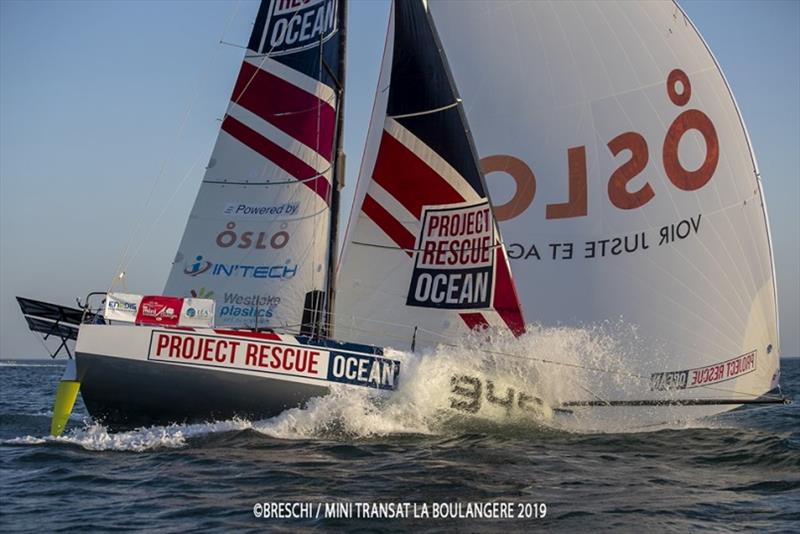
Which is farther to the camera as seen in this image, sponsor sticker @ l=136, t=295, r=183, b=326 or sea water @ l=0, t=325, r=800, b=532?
sponsor sticker @ l=136, t=295, r=183, b=326

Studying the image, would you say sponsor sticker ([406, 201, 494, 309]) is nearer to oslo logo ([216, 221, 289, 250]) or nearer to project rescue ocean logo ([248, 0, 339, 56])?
oslo logo ([216, 221, 289, 250])

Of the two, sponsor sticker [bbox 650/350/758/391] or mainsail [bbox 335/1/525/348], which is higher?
mainsail [bbox 335/1/525/348]

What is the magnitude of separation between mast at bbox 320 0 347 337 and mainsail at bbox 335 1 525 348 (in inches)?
7.6

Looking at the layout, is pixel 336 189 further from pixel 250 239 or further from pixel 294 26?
pixel 294 26

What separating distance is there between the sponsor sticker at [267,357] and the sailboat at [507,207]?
133 millimetres

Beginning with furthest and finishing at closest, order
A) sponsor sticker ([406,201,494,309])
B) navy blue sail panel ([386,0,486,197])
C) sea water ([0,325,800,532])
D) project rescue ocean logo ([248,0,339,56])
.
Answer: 1. project rescue ocean logo ([248,0,339,56])
2. navy blue sail panel ([386,0,486,197])
3. sponsor sticker ([406,201,494,309])
4. sea water ([0,325,800,532])

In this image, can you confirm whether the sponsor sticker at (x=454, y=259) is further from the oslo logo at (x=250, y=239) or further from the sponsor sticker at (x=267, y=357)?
the oslo logo at (x=250, y=239)

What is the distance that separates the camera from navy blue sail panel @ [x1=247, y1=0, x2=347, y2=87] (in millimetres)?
14672

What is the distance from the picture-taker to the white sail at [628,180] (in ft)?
43.8

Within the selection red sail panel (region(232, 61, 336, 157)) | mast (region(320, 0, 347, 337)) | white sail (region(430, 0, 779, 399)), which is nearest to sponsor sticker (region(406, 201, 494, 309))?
mast (region(320, 0, 347, 337))

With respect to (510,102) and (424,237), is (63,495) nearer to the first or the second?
(424,237)

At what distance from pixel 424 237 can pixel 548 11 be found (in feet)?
16.0

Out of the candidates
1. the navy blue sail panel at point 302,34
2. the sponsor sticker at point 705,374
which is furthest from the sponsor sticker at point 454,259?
the navy blue sail panel at point 302,34

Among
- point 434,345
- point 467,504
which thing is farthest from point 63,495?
point 434,345
